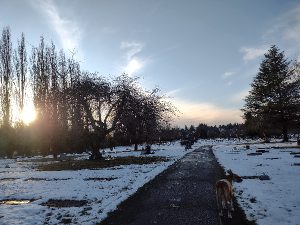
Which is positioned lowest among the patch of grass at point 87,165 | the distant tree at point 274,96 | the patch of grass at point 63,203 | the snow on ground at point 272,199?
the snow on ground at point 272,199

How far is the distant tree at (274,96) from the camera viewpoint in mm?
56500

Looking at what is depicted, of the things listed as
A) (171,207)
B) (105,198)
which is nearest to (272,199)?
(171,207)

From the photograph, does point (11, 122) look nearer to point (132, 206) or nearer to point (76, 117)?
point (76, 117)

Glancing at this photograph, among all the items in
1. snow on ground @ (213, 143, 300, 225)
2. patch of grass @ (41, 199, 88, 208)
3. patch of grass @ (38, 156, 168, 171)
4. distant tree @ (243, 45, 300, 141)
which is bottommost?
snow on ground @ (213, 143, 300, 225)

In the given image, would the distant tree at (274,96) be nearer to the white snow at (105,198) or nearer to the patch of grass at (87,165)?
the patch of grass at (87,165)

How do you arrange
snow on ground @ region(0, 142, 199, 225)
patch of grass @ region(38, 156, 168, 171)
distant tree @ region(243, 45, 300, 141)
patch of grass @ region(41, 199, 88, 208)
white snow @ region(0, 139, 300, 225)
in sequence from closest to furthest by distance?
white snow @ region(0, 139, 300, 225) < snow on ground @ region(0, 142, 199, 225) < patch of grass @ region(41, 199, 88, 208) < patch of grass @ region(38, 156, 168, 171) < distant tree @ region(243, 45, 300, 141)

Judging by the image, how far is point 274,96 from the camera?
58.5 m

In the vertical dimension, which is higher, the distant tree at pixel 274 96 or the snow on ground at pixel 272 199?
the distant tree at pixel 274 96

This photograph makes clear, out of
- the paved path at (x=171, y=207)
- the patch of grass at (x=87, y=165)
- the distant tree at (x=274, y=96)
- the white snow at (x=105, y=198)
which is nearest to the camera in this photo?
the paved path at (x=171, y=207)

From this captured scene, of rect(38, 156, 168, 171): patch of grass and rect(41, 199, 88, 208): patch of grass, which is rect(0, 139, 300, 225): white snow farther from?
rect(38, 156, 168, 171): patch of grass

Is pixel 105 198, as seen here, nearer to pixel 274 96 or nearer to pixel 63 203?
pixel 63 203

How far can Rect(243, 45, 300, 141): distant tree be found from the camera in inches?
2224

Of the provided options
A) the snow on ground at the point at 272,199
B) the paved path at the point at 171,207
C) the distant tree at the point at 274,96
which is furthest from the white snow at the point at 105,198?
the distant tree at the point at 274,96

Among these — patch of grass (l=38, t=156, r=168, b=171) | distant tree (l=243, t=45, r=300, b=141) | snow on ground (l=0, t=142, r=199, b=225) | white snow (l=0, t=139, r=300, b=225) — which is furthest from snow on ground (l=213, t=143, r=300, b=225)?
distant tree (l=243, t=45, r=300, b=141)
